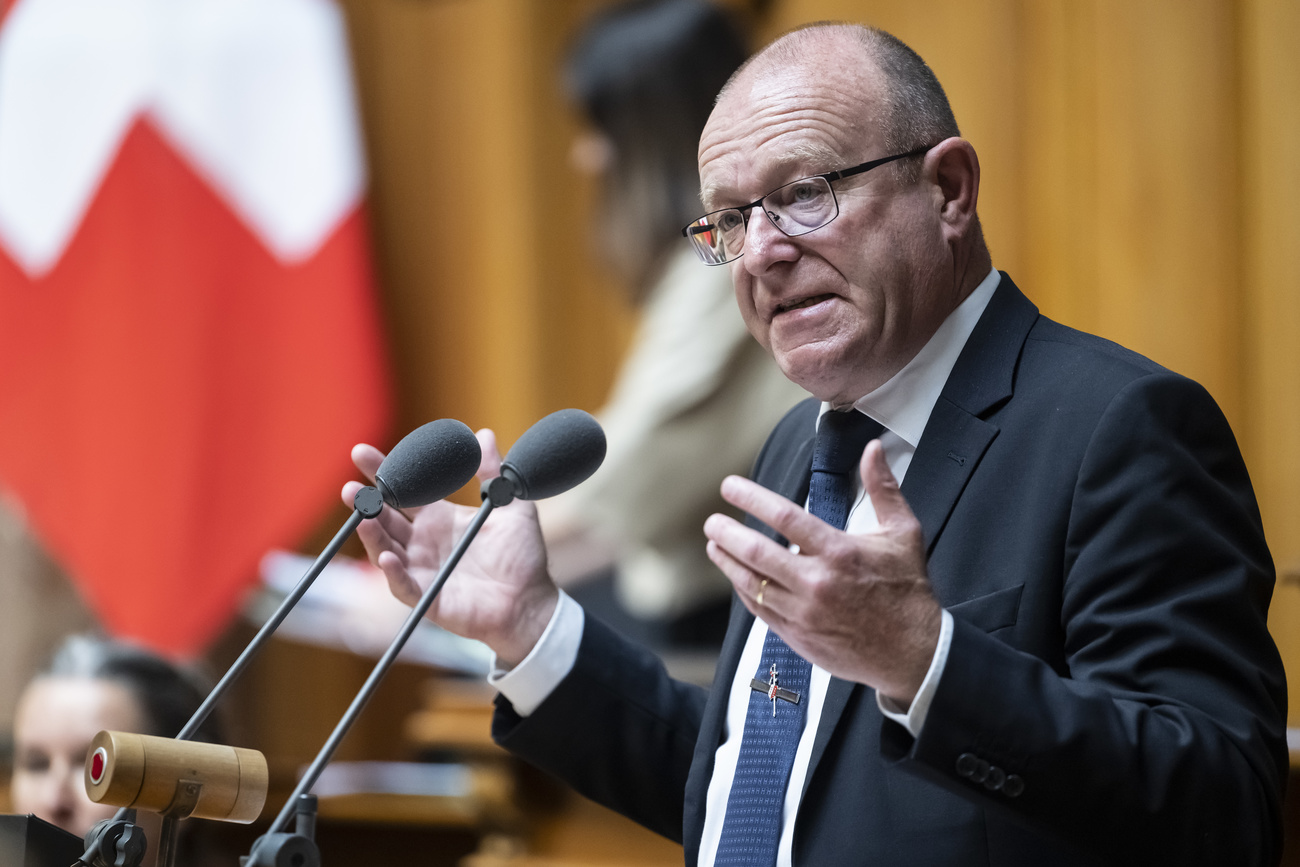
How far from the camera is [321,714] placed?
439 centimetres

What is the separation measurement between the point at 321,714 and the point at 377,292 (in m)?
1.42

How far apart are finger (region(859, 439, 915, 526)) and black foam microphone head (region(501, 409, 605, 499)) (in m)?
0.41

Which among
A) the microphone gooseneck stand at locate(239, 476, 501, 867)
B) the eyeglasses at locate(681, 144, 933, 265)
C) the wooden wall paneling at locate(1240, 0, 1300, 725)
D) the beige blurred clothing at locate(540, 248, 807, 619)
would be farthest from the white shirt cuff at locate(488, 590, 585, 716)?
the wooden wall paneling at locate(1240, 0, 1300, 725)

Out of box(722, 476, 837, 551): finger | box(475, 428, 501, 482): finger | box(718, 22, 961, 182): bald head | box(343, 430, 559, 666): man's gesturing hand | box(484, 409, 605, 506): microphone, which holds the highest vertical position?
box(718, 22, 961, 182): bald head

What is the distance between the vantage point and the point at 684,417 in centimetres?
339

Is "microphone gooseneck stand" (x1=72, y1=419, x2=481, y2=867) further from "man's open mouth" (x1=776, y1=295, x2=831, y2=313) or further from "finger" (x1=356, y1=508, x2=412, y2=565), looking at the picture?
"man's open mouth" (x1=776, y1=295, x2=831, y2=313)

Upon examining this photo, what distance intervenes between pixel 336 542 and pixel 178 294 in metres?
3.15

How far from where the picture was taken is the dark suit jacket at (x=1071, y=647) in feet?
3.52

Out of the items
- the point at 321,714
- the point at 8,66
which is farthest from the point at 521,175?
the point at 321,714

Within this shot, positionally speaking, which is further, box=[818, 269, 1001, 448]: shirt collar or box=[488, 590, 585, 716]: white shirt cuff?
box=[488, 590, 585, 716]: white shirt cuff

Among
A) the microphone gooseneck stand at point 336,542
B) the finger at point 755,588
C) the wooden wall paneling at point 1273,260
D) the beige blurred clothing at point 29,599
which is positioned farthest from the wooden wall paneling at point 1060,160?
the beige blurred clothing at point 29,599

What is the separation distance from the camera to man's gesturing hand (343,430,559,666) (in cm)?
157

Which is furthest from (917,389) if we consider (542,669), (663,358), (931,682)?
(663,358)

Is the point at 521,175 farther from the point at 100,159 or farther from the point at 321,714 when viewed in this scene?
the point at 321,714
